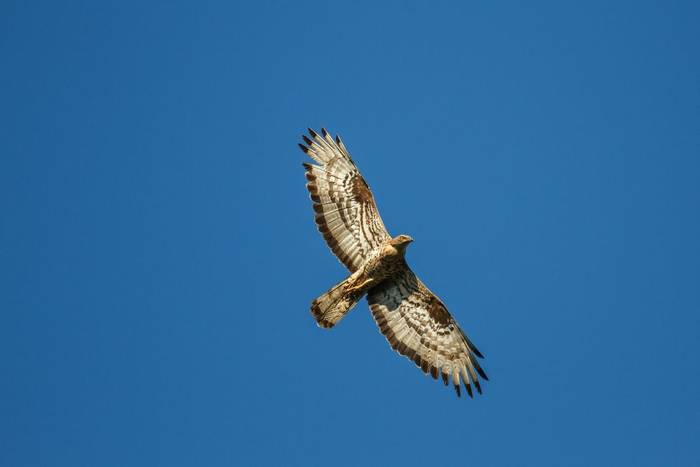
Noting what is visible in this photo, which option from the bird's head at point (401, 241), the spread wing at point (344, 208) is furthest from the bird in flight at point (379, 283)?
the bird's head at point (401, 241)

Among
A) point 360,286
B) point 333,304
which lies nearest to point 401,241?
point 360,286

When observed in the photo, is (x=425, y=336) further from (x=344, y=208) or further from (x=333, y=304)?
(x=344, y=208)

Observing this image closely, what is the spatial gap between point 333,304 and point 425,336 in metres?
2.14

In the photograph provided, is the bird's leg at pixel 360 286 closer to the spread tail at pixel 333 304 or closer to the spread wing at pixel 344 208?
the spread tail at pixel 333 304

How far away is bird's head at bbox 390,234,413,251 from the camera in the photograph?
50.5 ft

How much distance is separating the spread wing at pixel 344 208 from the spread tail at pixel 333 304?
1.82ft

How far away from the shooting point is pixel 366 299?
16562mm

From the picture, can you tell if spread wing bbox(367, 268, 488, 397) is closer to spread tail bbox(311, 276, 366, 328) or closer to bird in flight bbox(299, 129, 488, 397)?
bird in flight bbox(299, 129, 488, 397)

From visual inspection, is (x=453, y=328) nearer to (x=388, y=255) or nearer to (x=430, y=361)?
(x=430, y=361)

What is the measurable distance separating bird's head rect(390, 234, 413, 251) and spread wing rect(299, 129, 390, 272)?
64cm

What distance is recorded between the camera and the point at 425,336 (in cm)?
1645

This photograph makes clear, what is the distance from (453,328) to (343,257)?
2.70 m

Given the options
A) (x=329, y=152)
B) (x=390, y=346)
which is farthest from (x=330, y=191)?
(x=390, y=346)

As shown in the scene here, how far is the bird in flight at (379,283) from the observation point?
1620 cm
